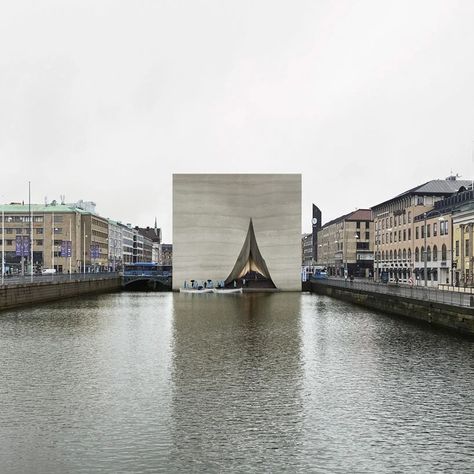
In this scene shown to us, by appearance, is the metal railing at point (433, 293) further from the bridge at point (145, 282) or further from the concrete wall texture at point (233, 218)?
the bridge at point (145, 282)

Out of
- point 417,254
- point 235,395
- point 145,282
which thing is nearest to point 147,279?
point 145,282

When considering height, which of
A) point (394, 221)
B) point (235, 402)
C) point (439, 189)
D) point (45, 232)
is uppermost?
point (439, 189)

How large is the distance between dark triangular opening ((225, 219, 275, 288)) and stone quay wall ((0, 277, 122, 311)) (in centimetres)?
2155

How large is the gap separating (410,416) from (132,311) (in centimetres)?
4567

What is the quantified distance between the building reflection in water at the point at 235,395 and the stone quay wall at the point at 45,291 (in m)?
25.6

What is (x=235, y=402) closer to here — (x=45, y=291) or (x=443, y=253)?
→ (x=45, y=291)

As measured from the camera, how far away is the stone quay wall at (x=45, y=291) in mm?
62625

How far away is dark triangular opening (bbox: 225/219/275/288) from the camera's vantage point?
10426 centimetres

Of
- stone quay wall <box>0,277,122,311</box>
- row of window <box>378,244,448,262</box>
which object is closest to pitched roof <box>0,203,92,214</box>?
stone quay wall <box>0,277,122,311</box>

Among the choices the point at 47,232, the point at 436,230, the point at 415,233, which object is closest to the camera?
the point at 436,230

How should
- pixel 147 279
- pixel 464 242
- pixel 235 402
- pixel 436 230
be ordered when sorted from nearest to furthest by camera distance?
pixel 235 402 < pixel 464 242 < pixel 436 230 < pixel 147 279

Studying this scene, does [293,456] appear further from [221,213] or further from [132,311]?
[221,213]

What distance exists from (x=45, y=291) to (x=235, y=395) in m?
57.8

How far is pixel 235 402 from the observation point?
21.8m
